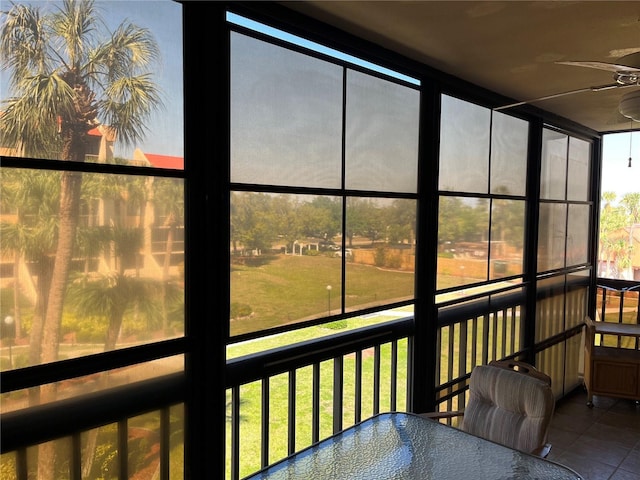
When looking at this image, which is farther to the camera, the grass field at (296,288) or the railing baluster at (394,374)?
the railing baluster at (394,374)

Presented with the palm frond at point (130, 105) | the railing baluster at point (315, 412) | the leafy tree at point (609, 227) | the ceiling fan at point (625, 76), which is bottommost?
the railing baluster at point (315, 412)

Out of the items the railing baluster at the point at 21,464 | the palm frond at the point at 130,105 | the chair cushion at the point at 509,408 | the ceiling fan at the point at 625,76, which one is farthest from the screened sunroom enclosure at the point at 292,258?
the ceiling fan at the point at 625,76

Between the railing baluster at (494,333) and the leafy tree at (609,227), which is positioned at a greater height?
the leafy tree at (609,227)

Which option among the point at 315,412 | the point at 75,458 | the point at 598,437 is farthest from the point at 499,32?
the point at 598,437

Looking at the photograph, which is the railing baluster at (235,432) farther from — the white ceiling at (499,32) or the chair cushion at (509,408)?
the white ceiling at (499,32)

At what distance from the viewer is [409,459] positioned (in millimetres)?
1939

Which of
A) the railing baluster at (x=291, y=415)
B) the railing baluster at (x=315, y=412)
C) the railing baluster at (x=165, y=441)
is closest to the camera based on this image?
the railing baluster at (x=165, y=441)

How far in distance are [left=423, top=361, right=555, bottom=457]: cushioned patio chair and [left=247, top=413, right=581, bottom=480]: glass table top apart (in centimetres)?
33

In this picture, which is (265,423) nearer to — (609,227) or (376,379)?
(376,379)

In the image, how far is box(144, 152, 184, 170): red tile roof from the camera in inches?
75.3

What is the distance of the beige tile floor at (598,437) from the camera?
376cm

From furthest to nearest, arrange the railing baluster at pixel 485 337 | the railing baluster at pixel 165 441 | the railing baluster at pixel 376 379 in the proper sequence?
the railing baluster at pixel 485 337 → the railing baluster at pixel 376 379 → the railing baluster at pixel 165 441

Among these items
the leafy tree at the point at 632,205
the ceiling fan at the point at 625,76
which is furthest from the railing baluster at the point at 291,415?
the leafy tree at the point at 632,205

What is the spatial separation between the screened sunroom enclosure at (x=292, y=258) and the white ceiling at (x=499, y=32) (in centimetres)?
13
